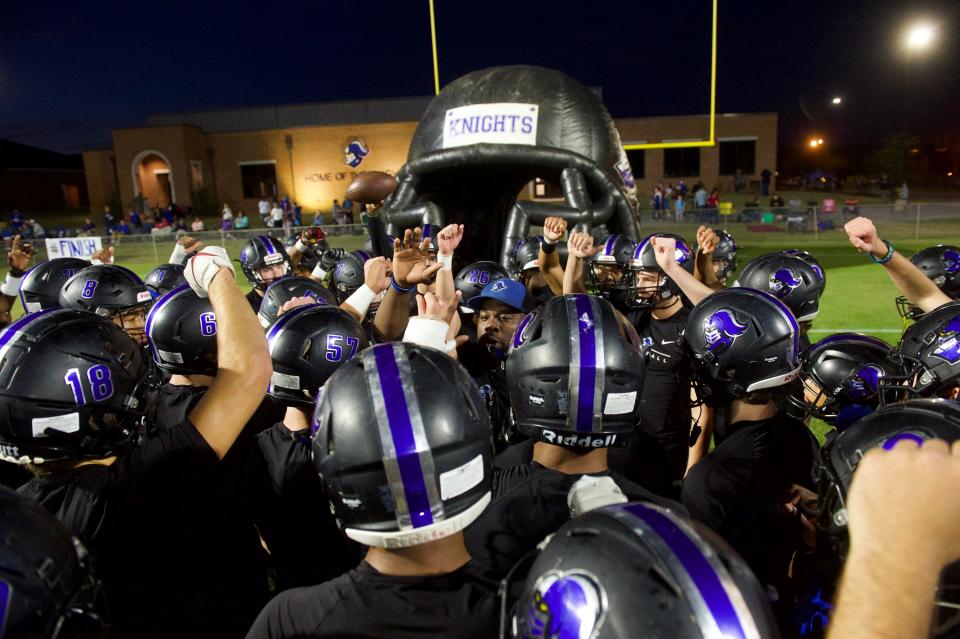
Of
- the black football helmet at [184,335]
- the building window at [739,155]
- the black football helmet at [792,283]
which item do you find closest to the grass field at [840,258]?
the black football helmet at [792,283]

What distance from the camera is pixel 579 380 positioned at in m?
2.34

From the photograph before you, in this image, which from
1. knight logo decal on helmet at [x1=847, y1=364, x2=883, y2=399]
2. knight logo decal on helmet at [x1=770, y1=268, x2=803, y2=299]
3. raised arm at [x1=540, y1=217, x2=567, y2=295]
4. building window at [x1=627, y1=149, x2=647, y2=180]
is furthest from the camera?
building window at [x1=627, y1=149, x2=647, y2=180]

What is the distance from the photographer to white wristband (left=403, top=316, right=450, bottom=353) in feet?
9.30

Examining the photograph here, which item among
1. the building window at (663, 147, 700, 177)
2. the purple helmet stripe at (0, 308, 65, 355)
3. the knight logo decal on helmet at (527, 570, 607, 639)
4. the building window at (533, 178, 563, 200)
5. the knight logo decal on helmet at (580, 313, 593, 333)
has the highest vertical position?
the building window at (663, 147, 700, 177)

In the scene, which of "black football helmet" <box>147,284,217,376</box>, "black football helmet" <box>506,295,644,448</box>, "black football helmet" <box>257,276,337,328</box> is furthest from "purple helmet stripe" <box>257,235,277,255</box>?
"black football helmet" <box>506,295,644,448</box>

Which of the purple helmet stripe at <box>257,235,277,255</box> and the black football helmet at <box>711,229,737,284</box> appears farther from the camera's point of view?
the black football helmet at <box>711,229,737,284</box>

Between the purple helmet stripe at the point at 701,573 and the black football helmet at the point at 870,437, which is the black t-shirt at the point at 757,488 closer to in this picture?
the black football helmet at the point at 870,437

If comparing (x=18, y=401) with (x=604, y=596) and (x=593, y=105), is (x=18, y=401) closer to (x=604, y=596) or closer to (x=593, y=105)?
(x=604, y=596)

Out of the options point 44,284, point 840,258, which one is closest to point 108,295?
point 44,284

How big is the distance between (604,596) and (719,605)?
0.21m

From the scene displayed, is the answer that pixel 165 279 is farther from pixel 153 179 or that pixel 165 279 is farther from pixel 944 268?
pixel 153 179

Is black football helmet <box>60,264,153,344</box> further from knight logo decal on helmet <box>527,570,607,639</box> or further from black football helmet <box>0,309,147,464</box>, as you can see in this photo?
knight logo decal on helmet <box>527,570,607,639</box>

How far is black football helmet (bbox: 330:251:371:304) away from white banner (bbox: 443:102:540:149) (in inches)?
285

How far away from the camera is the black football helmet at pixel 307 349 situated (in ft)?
9.60
